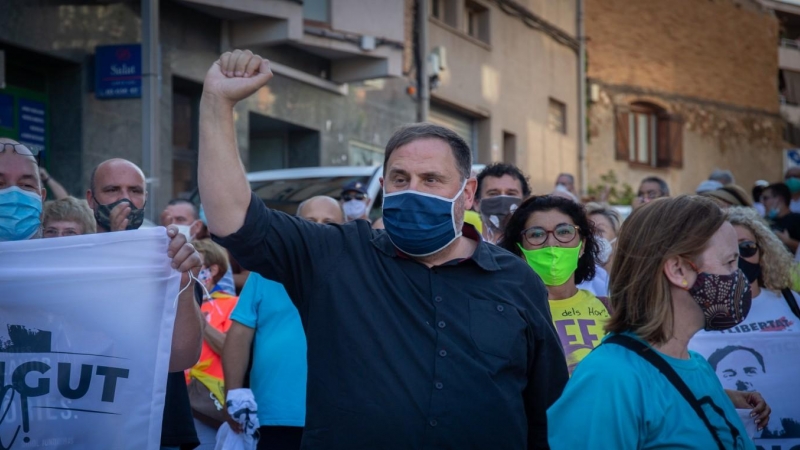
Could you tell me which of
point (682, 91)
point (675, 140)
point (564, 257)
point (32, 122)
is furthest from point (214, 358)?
point (682, 91)

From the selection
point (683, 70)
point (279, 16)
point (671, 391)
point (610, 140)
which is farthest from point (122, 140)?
point (683, 70)

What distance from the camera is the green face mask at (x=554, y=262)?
518 cm

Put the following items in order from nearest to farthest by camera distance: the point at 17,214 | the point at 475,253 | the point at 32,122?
1. the point at 475,253
2. the point at 17,214
3. the point at 32,122

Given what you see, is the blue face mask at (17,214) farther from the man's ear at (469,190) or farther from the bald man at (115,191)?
the man's ear at (469,190)

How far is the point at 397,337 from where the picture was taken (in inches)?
138

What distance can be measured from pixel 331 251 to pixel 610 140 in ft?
82.1

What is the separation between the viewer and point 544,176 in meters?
24.8

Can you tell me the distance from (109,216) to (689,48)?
27.2 metres

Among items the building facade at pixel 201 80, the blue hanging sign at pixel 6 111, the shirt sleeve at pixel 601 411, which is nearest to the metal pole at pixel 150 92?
the building facade at pixel 201 80

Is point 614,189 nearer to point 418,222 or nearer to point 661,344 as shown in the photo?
point 418,222

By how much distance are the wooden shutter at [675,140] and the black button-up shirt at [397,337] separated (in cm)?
2651

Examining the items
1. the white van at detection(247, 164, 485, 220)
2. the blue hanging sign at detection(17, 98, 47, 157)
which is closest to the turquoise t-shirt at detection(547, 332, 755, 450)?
the white van at detection(247, 164, 485, 220)

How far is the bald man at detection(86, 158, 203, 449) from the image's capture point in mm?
4262

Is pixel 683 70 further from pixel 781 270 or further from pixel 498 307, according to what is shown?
pixel 498 307
